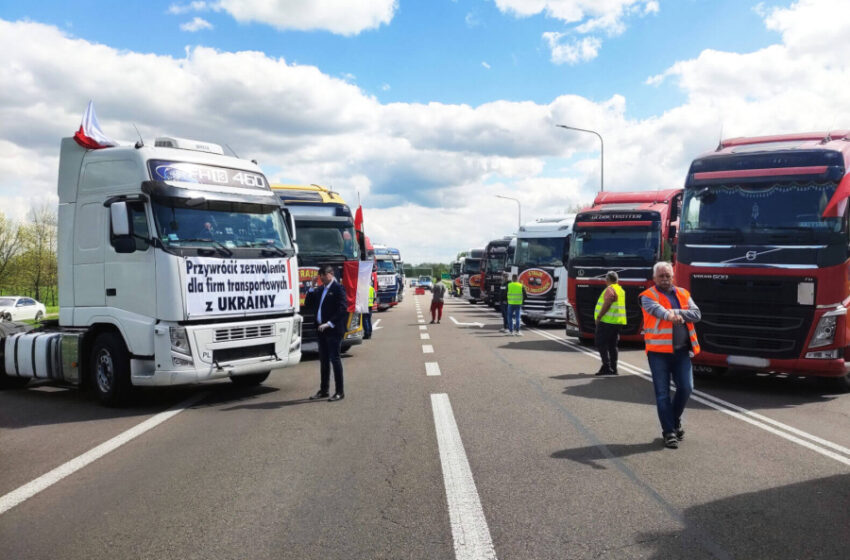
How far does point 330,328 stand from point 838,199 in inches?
260

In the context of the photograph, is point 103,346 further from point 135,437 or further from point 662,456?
point 662,456

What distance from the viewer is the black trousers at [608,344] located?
11.6m

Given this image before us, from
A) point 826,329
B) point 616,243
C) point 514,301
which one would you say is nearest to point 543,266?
point 514,301

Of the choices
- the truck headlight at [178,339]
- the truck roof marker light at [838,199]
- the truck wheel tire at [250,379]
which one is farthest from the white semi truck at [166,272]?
the truck roof marker light at [838,199]

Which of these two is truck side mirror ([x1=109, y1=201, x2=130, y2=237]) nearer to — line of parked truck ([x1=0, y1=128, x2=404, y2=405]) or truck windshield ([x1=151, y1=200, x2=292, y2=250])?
line of parked truck ([x1=0, y1=128, x2=404, y2=405])

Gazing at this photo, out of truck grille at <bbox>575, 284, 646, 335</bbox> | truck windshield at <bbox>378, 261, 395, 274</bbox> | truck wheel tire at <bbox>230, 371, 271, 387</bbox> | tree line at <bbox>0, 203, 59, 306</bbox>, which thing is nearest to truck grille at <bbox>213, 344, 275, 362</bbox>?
truck wheel tire at <bbox>230, 371, 271, 387</bbox>

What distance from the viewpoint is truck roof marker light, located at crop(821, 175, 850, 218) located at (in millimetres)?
8617

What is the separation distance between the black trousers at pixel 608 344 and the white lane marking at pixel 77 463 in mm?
6562

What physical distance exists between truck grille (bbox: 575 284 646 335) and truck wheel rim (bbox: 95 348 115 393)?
10838 millimetres

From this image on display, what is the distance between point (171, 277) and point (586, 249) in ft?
36.4

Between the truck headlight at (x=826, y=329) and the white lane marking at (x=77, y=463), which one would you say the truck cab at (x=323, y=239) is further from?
the truck headlight at (x=826, y=329)

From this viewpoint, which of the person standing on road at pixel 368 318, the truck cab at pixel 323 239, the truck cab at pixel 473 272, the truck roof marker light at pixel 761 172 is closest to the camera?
the truck roof marker light at pixel 761 172

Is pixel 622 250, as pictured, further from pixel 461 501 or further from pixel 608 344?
pixel 461 501

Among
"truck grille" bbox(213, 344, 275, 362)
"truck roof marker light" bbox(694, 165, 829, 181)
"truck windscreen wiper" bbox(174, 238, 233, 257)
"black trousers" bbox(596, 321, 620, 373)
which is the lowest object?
"black trousers" bbox(596, 321, 620, 373)
